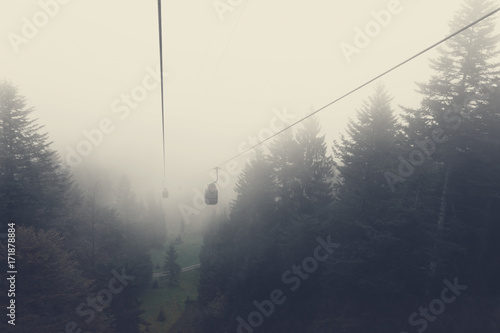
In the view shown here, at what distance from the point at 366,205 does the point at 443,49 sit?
1223 cm

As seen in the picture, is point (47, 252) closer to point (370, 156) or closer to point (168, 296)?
point (370, 156)

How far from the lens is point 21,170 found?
25.6 m

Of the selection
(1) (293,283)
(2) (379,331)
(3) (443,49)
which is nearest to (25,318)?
(1) (293,283)

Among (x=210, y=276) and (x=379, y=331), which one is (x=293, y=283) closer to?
(x=379, y=331)

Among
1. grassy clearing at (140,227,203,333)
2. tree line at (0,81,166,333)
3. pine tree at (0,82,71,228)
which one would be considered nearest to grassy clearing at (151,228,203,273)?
grassy clearing at (140,227,203,333)

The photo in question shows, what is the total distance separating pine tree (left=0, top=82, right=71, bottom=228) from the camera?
24094mm

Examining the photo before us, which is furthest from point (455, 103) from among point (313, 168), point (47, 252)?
point (47, 252)

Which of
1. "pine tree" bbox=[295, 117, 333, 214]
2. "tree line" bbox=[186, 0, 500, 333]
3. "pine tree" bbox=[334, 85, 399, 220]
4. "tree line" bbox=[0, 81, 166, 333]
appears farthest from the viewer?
"pine tree" bbox=[295, 117, 333, 214]

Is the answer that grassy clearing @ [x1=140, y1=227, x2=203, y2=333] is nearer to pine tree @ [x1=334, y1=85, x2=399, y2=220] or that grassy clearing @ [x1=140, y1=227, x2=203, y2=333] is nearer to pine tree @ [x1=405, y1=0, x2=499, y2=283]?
pine tree @ [x1=334, y1=85, x2=399, y2=220]

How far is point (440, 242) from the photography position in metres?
17.7

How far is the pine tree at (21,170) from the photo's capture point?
24.1 m

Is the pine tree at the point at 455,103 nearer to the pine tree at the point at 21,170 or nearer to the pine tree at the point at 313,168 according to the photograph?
the pine tree at the point at 313,168

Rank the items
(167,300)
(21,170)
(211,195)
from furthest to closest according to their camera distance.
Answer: (167,300) < (21,170) < (211,195)

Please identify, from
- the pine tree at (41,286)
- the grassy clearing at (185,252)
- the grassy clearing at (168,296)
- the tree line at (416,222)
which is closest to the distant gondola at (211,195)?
the tree line at (416,222)
